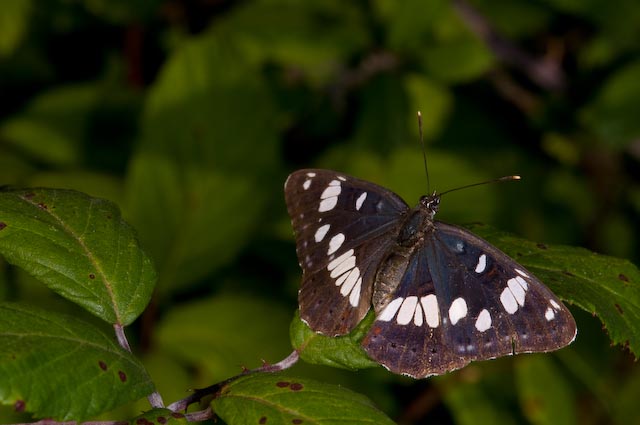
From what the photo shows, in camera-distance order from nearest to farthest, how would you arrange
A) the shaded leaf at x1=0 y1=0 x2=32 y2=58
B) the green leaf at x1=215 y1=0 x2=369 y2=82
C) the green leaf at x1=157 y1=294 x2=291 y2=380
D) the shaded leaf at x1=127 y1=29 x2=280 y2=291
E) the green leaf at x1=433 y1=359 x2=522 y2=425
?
the green leaf at x1=157 y1=294 x2=291 y2=380 < the shaded leaf at x1=127 y1=29 x2=280 y2=291 < the green leaf at x1=433 y1=359 x2=522 y2=425 < the shaded leaf at x1=0 y1=0 x2=32 y2=58 < the green leaf at x1=215 y1=0 x2=369 y2=82

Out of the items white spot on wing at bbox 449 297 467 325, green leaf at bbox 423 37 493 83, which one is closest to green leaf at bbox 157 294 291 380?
white spot on wing at bbox 449 297 467 325

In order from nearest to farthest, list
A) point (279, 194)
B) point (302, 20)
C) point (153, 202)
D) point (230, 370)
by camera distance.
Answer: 1. point (230, 370)
2. point (153, 202)
3. point (279, 194)
4. point (302, 20)

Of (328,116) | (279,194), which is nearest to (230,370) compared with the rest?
(279,194)

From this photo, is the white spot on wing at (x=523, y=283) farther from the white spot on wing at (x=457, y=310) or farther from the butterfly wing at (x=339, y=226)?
the butterfly wing at (x=339, y=226)

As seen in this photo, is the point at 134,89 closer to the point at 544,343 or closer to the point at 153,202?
the point at 153,202

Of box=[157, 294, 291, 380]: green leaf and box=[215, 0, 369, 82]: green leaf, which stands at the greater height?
box=[215, 0, 369, 82]: green leaf

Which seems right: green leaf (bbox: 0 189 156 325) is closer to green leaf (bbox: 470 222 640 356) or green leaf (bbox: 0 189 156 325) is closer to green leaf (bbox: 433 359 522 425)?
green leaf (bbox: 470 222 640 356)

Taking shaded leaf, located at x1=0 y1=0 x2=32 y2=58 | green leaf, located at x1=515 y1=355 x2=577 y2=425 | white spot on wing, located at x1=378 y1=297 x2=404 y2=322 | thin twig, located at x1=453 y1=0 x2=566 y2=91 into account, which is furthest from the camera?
thin twig, located at x1=453 y1=0 x2=566 y2=91
